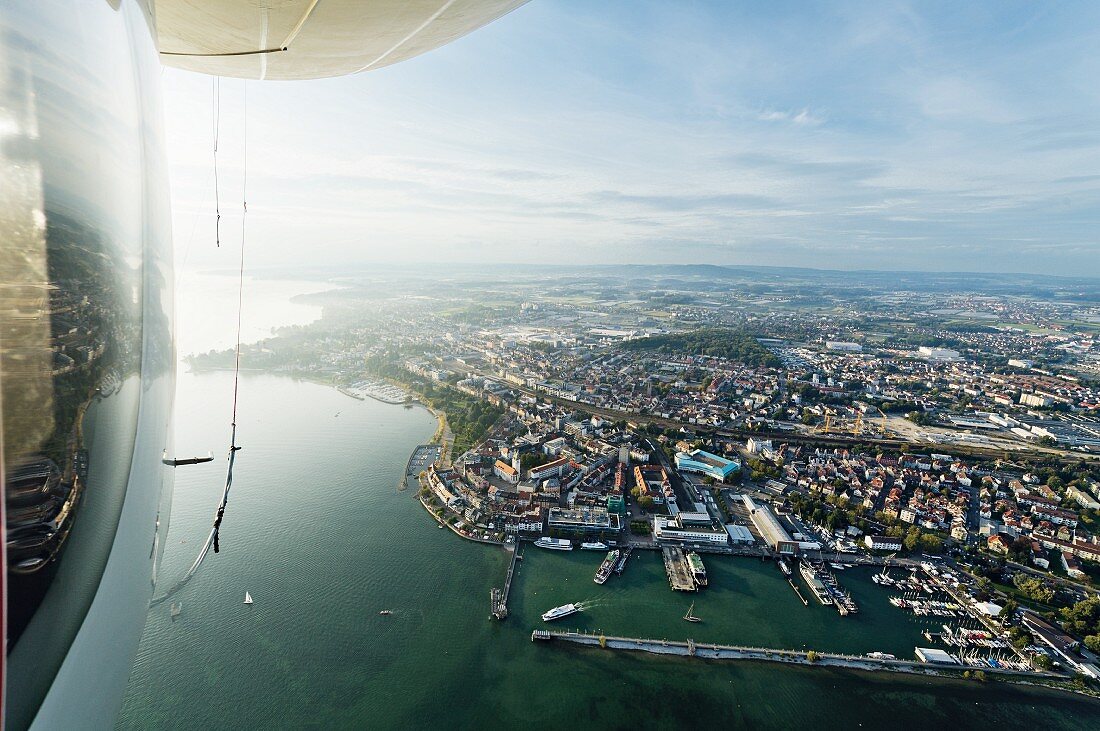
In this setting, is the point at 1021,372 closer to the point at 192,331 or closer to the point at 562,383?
the point at 562,383

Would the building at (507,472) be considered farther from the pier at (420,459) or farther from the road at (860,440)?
the road at (860,440)

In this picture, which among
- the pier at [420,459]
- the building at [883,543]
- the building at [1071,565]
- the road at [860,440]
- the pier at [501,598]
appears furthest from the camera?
the road at [860,440]

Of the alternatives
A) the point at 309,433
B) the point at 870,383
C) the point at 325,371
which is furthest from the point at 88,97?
the point at 870,383

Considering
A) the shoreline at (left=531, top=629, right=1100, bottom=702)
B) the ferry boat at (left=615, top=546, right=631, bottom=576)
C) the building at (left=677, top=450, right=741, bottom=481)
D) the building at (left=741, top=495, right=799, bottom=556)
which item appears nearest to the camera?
the shoreline at (left=531, top=629, right=1100, bottom=702)

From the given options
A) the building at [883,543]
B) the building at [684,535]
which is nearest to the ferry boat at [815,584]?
the building at [684,535]

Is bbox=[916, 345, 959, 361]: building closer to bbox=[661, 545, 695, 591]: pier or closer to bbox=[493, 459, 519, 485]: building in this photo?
bbox=[661, 545, 695, 591]: pier

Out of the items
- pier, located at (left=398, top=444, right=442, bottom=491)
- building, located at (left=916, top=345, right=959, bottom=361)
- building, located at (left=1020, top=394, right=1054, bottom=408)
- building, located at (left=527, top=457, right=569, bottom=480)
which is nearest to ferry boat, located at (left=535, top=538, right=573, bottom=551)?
building, located at (left=527, top=457, right=569, bottom=480)
